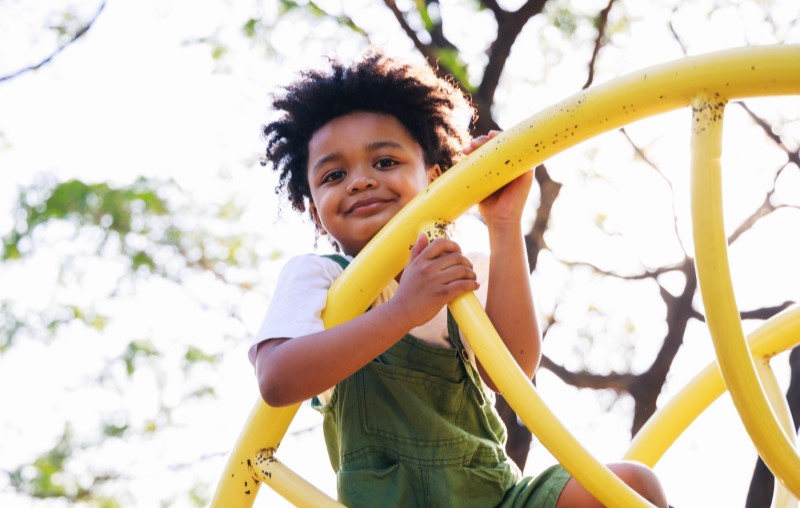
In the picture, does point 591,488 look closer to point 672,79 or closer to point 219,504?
point 672,79

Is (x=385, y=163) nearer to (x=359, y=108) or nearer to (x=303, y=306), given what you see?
(x=359, y=108)

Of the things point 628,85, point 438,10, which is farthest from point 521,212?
point 438,10

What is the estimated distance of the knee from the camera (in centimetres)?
112

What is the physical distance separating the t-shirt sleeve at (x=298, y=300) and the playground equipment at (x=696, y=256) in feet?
0.09

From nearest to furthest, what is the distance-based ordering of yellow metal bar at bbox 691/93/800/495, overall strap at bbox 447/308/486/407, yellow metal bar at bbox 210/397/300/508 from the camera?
A: 1. yellow metal bar at bbox 691/93/800/495
2. yellow metal bar at bbox 210/397/300/508
3. overall strap at bbox 447/308/486/407

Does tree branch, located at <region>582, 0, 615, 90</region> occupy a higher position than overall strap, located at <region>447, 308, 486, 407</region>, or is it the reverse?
tree branch, located at <region>582, 0, 615, 90</region>

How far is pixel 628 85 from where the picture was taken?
3.08 feet

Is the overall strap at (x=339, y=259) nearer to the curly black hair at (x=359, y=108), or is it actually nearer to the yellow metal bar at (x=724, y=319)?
the curly black hair at (x=359, y=108)

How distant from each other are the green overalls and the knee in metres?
0.12

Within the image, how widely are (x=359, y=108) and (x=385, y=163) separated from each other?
16cm

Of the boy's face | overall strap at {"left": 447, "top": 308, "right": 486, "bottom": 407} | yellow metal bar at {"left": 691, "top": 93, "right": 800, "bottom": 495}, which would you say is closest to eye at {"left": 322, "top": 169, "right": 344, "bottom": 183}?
the boy's face

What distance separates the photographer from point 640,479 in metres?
1.12

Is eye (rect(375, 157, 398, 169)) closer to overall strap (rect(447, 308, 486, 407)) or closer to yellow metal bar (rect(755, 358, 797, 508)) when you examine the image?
overall strap (rect(447, 308, 486, 407))

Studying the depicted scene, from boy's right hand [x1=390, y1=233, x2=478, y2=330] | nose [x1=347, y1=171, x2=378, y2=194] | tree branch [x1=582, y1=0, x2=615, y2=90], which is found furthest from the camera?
tree branch [x1=582, y1=0, x2=615, y2=90]
